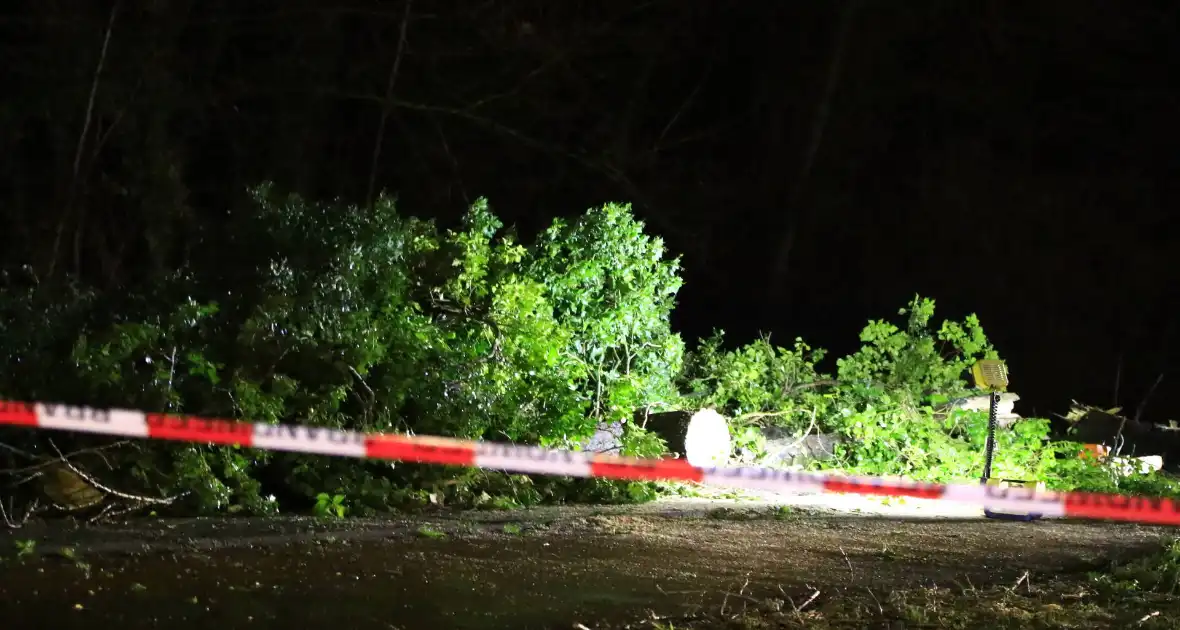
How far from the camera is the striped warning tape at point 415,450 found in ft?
20.1

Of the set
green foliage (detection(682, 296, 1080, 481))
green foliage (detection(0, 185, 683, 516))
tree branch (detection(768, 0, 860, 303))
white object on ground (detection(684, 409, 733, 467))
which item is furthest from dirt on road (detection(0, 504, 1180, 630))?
tree branch (detection(768, 0, 860, 303))

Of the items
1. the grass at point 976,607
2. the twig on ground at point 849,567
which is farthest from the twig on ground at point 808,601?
the twig on ground at point 849,567

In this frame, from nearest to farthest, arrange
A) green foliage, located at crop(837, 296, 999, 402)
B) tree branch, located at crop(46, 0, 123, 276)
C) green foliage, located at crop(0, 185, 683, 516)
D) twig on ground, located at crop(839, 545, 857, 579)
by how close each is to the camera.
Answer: twig on ground, located at crop(839, 545, 857, 579) → green foliage, located at crop(0, 185, 683, 516) → green foliage, located at crop(837, 296, 999, 402) → tree branch, located at crop(46, 0, 123, 276)

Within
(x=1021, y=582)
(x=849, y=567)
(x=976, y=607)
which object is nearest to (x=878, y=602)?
(x=976, y=607)

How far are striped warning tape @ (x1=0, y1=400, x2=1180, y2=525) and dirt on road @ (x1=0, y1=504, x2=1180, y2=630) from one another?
0.34 metres

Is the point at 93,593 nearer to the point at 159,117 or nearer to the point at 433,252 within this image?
the point at 433,252

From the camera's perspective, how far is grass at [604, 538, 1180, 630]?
16.2 ft

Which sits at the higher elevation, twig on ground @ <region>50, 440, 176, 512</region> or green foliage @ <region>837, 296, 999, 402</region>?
green foliage @ <region>837, 296, 999, 402</region>

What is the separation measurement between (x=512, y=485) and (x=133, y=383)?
2598 millimetres

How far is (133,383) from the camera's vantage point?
703 cm

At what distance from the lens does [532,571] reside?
5738 mm

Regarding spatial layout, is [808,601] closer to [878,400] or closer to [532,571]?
[532,571]

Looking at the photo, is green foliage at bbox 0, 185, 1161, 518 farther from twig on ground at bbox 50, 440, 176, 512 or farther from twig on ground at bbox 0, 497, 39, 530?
twig on ground at bbox 0, 497, 39, 530

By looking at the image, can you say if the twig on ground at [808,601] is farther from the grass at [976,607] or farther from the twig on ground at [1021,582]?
the twig on ground at [1021,582]
